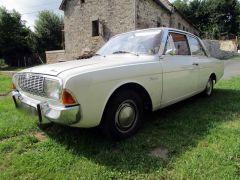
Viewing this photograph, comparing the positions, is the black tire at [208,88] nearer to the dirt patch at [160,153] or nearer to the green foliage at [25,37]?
the dirt patch at [160,153]

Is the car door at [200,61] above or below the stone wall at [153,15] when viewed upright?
below

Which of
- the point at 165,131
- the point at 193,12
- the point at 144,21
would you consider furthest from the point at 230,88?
the point at 193,12

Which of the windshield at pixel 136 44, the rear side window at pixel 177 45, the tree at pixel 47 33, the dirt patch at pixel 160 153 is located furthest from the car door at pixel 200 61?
the tree at pixel 47 33

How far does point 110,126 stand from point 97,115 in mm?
307

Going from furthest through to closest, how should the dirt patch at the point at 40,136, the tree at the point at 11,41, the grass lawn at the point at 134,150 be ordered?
1. the tree at the point at 11,41
2. the dirt patch at the point at 40,136
3. the grass lawn at the point at 134,150

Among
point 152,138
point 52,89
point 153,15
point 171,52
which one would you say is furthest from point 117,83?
point 153,15

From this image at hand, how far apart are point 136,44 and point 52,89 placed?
1749 millimetres

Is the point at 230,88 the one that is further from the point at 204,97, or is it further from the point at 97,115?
the point at 97,115

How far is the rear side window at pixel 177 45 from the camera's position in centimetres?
378

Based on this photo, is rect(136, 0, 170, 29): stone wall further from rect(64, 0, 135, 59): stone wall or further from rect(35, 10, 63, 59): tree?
rect(35, 10, 63, 59): tree

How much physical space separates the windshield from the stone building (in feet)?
35.9

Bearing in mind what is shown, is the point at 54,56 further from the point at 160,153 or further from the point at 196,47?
the point at 160,153

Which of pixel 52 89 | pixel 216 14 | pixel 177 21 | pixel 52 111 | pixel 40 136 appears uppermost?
pixel 216 14

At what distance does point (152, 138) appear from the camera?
321 cm
